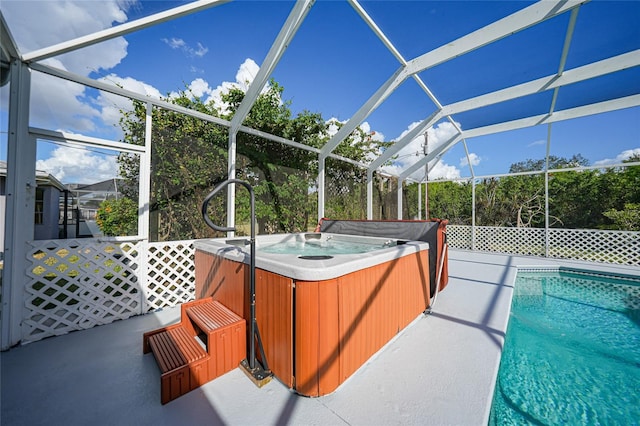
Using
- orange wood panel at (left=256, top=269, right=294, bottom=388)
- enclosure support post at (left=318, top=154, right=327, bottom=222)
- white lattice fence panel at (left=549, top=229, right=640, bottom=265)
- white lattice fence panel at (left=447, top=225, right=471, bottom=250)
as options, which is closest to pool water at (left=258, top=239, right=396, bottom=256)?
enclosure support post at (left=318, top=154, right=327, bottom=222)

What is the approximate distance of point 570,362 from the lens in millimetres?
2268

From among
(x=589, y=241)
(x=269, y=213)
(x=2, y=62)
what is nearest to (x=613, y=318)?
(x=589, y=241)

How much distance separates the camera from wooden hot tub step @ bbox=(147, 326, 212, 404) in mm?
1592

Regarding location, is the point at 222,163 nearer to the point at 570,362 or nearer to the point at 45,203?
the point at 45,203

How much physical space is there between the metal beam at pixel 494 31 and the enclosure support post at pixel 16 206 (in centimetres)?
471

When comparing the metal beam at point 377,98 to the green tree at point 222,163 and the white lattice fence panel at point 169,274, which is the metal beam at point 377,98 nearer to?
the green tree at point 222,163

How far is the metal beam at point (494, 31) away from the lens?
2.72 m

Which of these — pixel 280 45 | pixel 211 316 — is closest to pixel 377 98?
pixel 280 45

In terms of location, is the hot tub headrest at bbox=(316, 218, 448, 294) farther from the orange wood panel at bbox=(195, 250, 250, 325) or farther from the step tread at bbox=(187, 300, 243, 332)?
the step tread at bbox=(187, 300, 243, 332)

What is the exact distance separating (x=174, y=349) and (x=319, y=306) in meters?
1.27

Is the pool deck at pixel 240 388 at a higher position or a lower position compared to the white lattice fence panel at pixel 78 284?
lower

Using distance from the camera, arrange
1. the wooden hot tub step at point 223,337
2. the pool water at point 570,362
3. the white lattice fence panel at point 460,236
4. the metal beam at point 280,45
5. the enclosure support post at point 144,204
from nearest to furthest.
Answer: the pool water at point 570,362
the wooden hot tub step at point 223,337
the metal beam at point 280,45
the enclosure support post at point 144,204
the white lattice fence panel at point 460,236

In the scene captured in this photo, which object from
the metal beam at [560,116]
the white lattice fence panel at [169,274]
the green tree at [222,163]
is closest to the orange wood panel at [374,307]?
the green tree at [222,163]

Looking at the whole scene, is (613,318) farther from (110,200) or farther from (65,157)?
(65,157)
